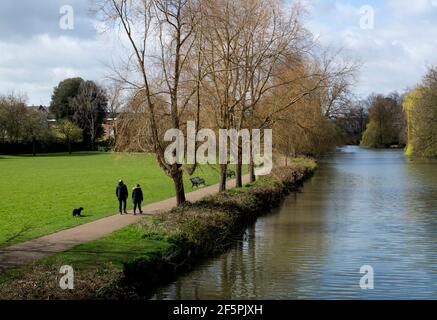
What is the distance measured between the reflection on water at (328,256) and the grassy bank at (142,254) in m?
0.49

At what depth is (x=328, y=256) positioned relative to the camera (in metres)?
16.2

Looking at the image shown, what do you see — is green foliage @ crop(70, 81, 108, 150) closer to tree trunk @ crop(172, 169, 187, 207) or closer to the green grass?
tree trunk @ crop(172, 169, 187, 207)

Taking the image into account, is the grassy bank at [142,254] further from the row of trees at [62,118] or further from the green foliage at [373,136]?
the green foliage at [373,136]

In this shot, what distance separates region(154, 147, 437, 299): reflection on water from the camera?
12.6 meters

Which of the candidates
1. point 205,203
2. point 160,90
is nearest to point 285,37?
point 160,90

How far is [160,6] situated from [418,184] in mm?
25048

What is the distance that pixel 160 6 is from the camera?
19.7m

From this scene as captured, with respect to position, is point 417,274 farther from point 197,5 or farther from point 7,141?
point 7,141

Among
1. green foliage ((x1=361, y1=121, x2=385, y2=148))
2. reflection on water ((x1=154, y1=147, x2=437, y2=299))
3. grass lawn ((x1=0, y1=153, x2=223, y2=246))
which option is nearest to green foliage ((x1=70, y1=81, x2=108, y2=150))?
grass lawn ((x1=0, y1=153, x2=223, y2=246))

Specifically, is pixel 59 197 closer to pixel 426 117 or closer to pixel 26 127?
pixel 426 117

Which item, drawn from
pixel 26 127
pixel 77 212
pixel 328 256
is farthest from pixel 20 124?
pixel 328 256

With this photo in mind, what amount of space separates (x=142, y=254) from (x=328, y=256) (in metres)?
5.63

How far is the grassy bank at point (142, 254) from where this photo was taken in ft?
33.8

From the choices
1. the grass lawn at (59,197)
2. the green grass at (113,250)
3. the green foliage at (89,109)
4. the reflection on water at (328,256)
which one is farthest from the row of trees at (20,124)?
the green grass at (113,250)
